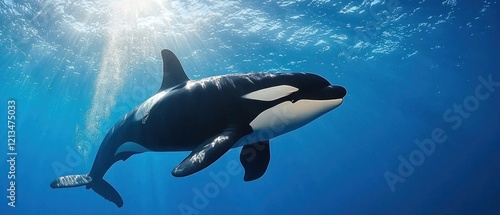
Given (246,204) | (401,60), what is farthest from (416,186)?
(246,204)

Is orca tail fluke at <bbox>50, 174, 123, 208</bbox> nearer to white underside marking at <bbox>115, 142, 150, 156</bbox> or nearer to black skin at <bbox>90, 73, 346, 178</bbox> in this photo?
white underside marking at <bbox>115, 142, 150, 156</bbox>

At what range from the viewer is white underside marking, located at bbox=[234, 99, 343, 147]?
4094mm

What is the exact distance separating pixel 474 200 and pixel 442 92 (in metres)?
16.1

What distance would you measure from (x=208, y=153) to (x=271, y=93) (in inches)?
48.1

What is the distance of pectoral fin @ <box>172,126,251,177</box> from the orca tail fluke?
17.0 ft

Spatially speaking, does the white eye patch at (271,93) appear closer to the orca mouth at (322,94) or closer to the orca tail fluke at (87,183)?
the orca mouth at (322,94)

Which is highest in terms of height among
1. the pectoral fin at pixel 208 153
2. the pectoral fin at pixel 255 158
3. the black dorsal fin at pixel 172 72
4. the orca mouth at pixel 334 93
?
the black dorsal fin at pixel 172 72

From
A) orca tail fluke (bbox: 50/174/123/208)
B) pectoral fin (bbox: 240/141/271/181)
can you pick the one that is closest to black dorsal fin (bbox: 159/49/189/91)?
pectoral fin (bbox: 240/141/271/181)

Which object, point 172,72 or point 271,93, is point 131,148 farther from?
point 271,93

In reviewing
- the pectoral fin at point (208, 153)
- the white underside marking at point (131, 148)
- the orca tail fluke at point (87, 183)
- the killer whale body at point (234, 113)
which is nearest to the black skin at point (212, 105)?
the killer whale body at point (234, 113)

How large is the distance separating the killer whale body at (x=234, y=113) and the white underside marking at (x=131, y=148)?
0.41 m

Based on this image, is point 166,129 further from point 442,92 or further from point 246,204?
point 246,204

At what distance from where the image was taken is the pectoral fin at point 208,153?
347 centimetres

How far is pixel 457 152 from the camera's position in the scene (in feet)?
242
